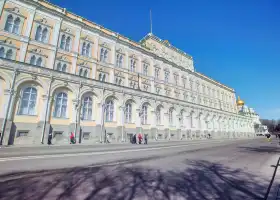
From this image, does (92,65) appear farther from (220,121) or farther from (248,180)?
(220,121)

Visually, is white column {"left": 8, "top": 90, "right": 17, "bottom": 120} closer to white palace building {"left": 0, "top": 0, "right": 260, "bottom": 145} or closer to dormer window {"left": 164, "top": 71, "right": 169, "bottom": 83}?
white palace building {"left": 0, "top": 0, "right": 260, "bottom": 145}

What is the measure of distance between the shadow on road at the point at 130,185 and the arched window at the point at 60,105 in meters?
15.0

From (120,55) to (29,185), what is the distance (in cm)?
2916

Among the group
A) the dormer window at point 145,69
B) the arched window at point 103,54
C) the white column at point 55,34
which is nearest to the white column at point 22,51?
the white column at point 55,34

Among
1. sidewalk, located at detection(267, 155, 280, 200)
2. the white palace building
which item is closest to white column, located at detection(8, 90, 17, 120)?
the white palace building

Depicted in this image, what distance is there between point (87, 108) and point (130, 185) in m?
18.4

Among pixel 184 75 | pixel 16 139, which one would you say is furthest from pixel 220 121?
pixel 16 139

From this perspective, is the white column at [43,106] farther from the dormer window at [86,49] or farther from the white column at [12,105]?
the dormer window at [86,49]

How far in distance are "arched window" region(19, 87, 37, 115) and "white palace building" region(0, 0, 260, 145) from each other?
0.30 feet

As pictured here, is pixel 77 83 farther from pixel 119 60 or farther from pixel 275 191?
pixel 275 191

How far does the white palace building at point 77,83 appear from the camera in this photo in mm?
16750

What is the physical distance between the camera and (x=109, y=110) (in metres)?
23.6

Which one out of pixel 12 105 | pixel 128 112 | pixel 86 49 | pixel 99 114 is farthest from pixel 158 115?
pixel 12 105

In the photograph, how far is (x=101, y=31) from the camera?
2839 cm
